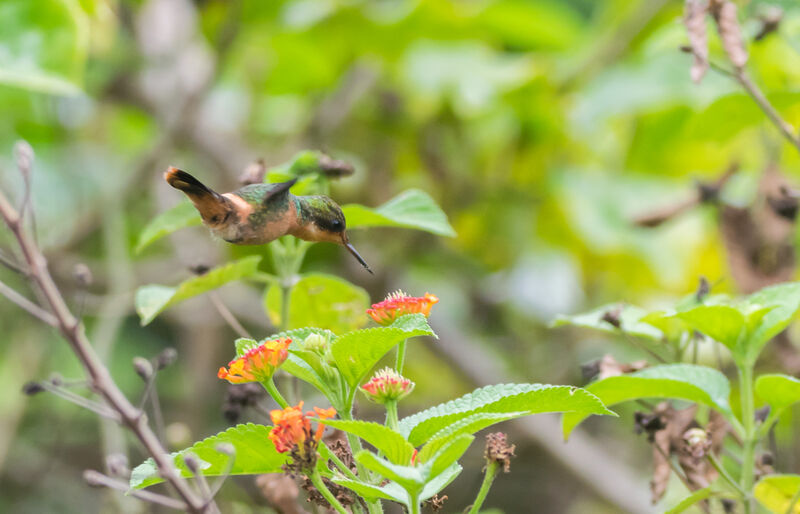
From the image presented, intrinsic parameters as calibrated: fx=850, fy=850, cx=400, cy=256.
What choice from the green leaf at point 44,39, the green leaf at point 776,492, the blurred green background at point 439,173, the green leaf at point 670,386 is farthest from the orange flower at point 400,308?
the blurred green background at point 439,173

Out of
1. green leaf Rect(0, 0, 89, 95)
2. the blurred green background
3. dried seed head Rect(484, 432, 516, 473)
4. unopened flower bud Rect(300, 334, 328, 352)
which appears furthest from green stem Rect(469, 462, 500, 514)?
the blurred green background

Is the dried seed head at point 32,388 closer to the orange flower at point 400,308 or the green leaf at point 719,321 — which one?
the orange flower at point 400,308

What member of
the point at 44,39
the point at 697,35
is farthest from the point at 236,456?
the point at 44,39

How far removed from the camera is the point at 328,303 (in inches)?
26.4

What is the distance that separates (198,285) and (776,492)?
41 cm

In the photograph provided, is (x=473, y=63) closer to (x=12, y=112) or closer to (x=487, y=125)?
(x=487, y=125)

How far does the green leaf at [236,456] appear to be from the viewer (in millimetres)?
430

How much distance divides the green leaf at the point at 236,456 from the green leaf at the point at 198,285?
0.52ft

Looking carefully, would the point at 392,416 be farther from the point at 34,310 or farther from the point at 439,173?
the point at 439,173

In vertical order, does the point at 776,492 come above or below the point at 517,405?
below

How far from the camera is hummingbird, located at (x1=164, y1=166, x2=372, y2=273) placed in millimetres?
450

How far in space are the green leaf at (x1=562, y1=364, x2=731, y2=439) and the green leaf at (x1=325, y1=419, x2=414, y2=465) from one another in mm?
145

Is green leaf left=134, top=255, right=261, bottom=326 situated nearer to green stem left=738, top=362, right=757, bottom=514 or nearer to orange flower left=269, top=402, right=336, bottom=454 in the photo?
orange flower left=269, top=402, right=336, bottom=454

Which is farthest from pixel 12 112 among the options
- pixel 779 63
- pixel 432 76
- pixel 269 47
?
pixel 779 63
